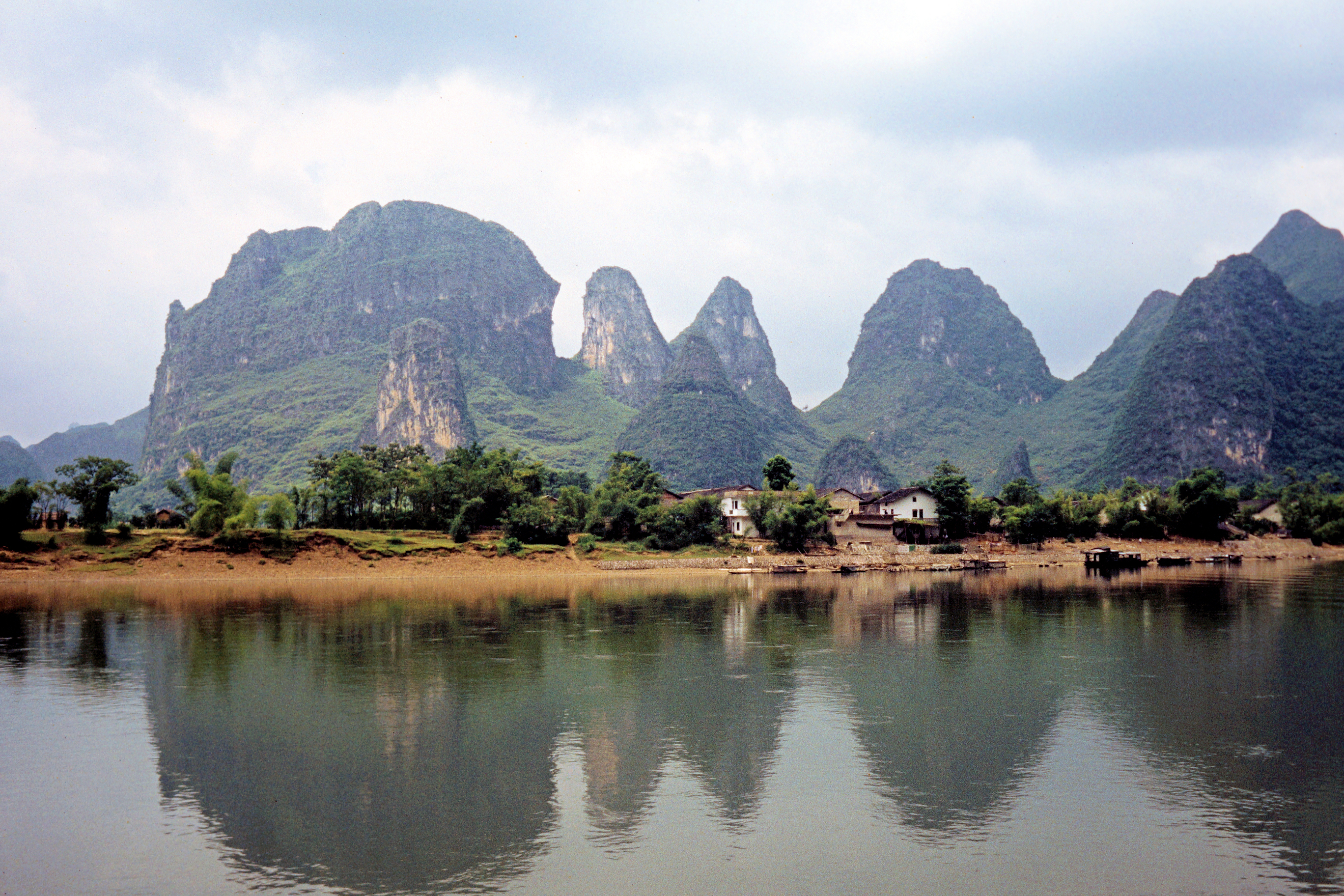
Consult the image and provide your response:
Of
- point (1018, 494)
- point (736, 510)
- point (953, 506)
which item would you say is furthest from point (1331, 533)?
point (736, 510)

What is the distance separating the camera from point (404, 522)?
80812 millimetres

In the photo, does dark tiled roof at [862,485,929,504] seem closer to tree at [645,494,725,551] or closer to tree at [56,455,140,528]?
tree at [645,494,725,551]

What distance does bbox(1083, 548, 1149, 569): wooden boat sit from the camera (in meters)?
79.7

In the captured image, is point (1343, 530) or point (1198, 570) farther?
point (1343, 530)

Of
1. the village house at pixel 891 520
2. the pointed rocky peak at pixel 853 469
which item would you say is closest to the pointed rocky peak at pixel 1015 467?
the pointed rocky peak at pixel 853 469

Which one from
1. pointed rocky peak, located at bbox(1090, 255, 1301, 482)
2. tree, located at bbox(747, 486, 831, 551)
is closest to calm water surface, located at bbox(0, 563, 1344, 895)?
tree, located at bbox(747, 486, 831, 551)

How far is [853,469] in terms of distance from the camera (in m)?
182

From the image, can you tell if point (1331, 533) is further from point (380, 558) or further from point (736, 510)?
point (380, 558)

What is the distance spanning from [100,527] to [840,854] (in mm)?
69260

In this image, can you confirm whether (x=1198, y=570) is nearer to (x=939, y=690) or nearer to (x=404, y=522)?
(x=939, y=690)

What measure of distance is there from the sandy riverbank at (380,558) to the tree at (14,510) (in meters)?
1.03

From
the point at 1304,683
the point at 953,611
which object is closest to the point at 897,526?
the point at 953,611

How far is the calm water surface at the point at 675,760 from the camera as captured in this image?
42.3 ft

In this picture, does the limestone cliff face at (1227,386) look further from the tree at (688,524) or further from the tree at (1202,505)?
the tree at (688,524)
